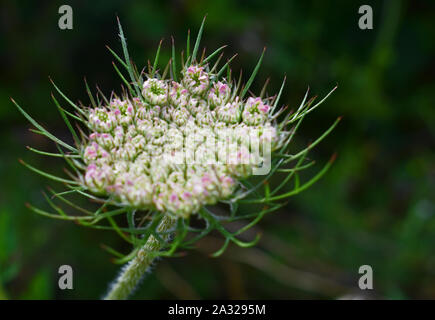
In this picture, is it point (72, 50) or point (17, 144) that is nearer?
point (17, 144)

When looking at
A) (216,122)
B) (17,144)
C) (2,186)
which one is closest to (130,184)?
(216,122)

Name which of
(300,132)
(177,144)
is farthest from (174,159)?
(300,132)

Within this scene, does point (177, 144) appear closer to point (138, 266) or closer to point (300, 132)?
point (138, 266)

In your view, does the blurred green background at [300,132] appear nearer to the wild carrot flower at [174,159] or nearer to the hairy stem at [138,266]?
the hairy stem at [138,266]

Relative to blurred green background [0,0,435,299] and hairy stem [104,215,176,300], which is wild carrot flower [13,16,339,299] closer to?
hairy stem [104,215,176,300]

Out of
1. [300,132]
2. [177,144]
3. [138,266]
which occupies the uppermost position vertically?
[177,144]

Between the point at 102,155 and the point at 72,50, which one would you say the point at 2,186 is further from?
the point at 102,155

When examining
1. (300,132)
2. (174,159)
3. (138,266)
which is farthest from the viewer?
(300,132)

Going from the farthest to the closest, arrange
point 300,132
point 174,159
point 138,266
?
point 300,132
point 138,266
point 174,159
